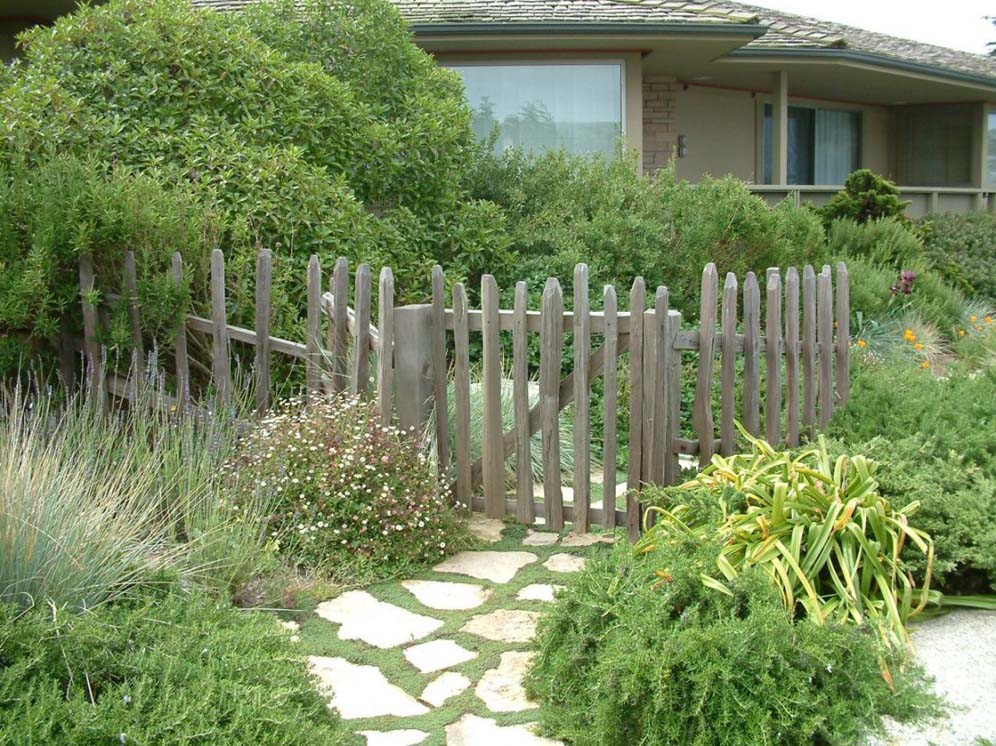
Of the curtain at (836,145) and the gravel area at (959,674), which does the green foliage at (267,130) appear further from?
the curtain at (836,145)

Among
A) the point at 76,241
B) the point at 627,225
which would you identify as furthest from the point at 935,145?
the point at 76,241

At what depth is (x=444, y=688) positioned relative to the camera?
3879mm

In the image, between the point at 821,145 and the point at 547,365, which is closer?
the point at 547,365

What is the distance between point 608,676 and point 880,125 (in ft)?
65.8

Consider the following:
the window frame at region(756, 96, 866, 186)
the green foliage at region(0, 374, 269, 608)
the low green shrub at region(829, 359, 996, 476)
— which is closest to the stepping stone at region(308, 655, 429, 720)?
the green foliage at region(0, 374, 269, 608)

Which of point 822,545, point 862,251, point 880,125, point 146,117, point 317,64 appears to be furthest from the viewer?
point 880,125

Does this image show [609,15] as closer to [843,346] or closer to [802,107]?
[843,346]

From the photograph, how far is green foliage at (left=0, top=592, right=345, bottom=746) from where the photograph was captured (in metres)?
2.82

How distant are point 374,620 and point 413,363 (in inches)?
67.3

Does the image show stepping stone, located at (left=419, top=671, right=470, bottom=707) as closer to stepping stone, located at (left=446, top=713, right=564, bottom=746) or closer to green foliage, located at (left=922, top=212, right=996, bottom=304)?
stepping stone, located at (left=446, top=713, right=564, bottom=746)

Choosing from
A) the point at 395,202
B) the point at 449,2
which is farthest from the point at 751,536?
the point at 449,2

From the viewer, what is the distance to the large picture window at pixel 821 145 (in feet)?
62.0

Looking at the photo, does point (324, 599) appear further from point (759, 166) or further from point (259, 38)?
point (759, 166)

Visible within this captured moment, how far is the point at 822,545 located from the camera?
3660 mm
